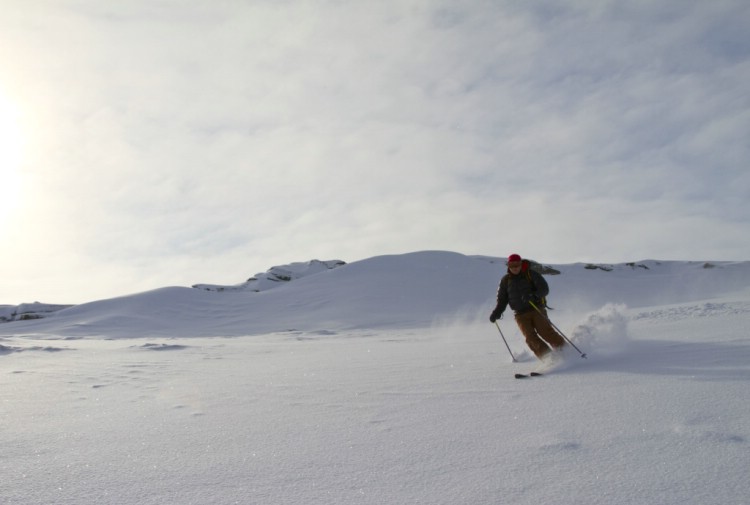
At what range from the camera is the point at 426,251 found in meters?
38.1

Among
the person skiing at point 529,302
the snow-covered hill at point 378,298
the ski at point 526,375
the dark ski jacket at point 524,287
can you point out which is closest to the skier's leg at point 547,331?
the person skiing at point 529,302

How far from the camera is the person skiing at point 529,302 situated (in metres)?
6.57

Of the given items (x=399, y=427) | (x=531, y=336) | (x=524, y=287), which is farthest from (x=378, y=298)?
(x=399, y=427)

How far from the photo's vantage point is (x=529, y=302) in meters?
6.88

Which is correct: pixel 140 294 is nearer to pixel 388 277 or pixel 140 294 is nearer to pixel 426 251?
pixel 388 277

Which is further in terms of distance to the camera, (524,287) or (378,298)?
(378,298)

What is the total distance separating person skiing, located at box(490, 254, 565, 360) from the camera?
6574mm

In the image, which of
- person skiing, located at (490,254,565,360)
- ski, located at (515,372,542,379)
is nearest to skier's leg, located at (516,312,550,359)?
person skiing, located at (490,254,565,360)

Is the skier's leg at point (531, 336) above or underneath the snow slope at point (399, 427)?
above

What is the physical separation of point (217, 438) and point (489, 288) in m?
28.9

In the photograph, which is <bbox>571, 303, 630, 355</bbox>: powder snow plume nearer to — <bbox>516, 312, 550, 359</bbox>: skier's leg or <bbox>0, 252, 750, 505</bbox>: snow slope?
<bbox>0, 252, 750, 505</bbox>: snow slope

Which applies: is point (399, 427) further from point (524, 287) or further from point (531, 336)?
point (524, 287)

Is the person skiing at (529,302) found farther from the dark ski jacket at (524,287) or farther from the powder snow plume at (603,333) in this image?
the powder snow plume at (603,333)

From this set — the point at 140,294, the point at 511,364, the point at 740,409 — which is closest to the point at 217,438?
the point at 740,409
